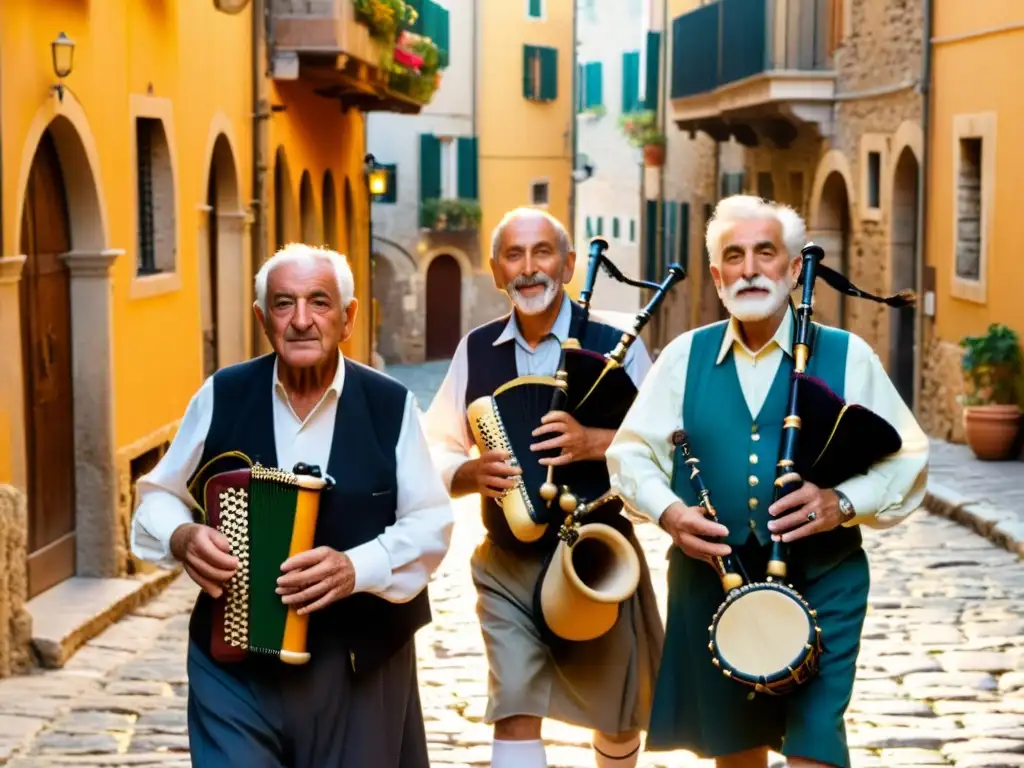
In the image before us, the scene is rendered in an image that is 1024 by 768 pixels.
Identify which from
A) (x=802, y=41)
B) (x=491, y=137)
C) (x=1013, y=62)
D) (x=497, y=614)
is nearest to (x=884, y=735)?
(x=497, y=614)

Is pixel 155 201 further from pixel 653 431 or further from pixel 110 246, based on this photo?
pixel 653 431

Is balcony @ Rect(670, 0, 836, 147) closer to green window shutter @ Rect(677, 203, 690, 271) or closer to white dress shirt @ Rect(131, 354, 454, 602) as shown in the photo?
green window shutter @ Rect(677, 203, 690, 271)

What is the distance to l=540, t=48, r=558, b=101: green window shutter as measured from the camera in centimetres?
4269

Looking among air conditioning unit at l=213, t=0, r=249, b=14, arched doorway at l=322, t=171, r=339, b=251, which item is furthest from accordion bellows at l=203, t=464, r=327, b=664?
arched doorway at l=322, t=171, r=339, b=251

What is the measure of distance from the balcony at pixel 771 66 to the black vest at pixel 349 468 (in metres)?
18.7

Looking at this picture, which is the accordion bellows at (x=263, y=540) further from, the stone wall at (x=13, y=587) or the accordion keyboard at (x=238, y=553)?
the stone wall at (x=13, y=587)

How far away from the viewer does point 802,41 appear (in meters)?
22.8

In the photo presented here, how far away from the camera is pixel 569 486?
224 inches

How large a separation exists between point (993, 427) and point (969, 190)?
3.02 meters

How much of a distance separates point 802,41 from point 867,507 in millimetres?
18768

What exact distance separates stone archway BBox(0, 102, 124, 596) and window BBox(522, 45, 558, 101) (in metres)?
32.0

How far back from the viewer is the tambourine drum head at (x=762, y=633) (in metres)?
4.64

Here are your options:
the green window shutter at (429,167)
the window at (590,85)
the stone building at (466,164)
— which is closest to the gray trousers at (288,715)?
the stone building at (466,164)

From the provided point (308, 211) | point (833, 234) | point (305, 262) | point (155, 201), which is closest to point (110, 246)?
point (155, 201)
